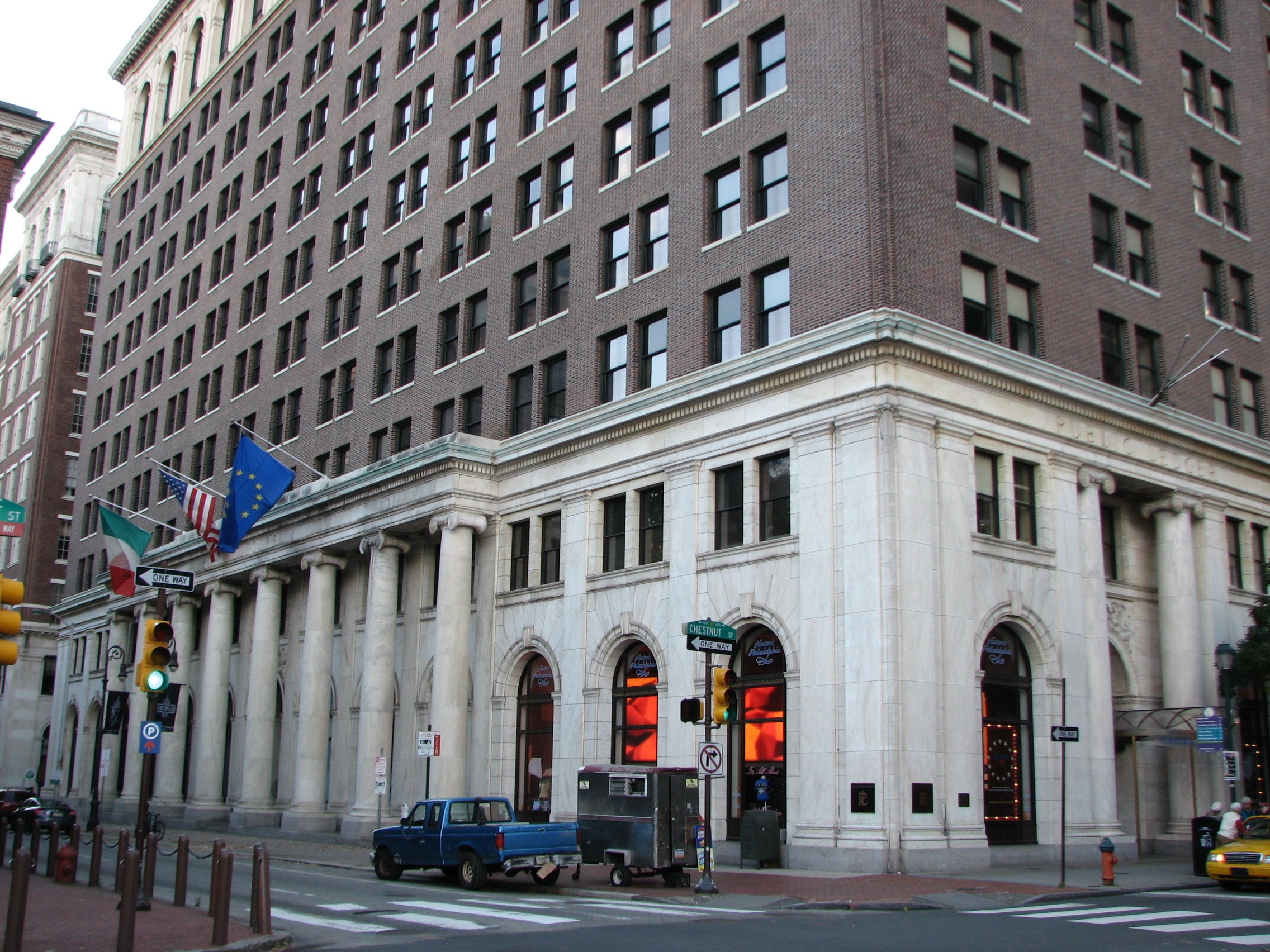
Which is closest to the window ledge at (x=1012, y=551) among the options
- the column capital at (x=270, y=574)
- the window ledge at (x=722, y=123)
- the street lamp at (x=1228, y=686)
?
the street lamp at (x=1228, y=686)

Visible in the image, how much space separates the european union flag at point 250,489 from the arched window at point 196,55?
39736 millimetres

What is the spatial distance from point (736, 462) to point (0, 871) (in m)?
→ 19.7

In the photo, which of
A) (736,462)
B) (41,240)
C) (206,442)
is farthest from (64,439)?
(736,462)

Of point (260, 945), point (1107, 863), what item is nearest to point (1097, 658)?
point (1107, 863)

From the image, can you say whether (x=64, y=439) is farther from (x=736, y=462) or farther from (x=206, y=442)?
(x=736, y=462)

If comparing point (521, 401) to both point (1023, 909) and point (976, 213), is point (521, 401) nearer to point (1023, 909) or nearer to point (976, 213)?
point (976, 213)

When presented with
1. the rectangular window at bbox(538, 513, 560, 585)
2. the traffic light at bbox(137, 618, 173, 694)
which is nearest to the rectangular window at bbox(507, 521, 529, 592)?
the rectangular window at bbox(538, 513, 560, 585)

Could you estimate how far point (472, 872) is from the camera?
2464cm

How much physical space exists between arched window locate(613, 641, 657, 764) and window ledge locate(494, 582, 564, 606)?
346 centimetres

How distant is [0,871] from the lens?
27.0 m

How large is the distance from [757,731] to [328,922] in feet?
49.1

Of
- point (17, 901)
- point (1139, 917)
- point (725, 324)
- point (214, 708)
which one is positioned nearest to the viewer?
point (17, 901)

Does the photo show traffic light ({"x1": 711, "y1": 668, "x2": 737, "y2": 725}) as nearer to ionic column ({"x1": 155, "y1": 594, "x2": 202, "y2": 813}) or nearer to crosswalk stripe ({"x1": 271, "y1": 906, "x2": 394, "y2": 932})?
crosswalk stripe ({"x1": 271, "y1": 906, "x2": 394, "y2": 932})

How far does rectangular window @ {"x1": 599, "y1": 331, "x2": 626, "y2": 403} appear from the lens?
3719 cm
